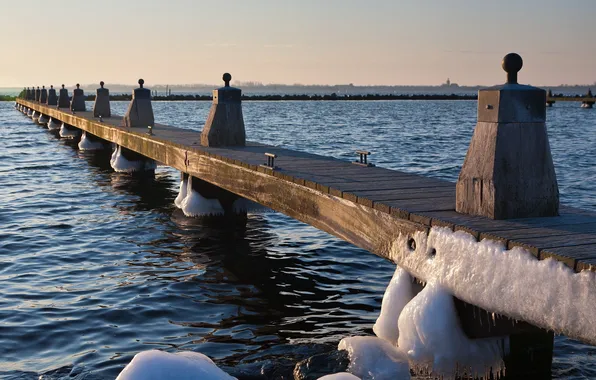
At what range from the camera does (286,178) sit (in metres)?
9.96

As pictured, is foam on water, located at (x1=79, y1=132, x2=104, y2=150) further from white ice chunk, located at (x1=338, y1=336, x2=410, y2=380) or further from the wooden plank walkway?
white ice chunk, located at (x1=338, y1=336, x2=410, y2=380)

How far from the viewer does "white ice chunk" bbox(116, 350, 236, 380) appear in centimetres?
505

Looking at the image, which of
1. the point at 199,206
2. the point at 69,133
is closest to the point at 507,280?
the point at 199,206

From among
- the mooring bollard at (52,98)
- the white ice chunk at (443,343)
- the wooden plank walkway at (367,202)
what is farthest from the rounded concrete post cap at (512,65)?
the mooring bollard at (52,98)

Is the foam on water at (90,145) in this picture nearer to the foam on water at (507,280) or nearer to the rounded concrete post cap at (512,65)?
the foam on water at (507,280)

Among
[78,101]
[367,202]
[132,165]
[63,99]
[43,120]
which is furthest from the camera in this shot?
[43,120]

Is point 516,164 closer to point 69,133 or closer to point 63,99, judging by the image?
point 69,133

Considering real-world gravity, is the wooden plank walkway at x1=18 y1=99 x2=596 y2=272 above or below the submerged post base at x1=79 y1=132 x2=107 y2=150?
above

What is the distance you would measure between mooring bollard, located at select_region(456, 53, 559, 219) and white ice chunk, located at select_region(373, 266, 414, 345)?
3.34 ft

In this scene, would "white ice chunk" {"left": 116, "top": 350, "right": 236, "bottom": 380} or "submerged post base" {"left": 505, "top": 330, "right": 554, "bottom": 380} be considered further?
"submerged post base" {"left": 505, "top": 330, "right": 554, "bottom": 380}

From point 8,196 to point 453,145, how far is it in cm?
2565

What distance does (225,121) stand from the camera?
15.1 meters

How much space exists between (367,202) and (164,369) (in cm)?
338

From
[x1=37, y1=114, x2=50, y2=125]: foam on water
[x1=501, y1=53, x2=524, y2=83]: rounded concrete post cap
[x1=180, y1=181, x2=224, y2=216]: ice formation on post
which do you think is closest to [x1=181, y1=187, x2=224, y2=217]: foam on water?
[x1=180, y1=181, x2=224, y2=216]: ice formation on post
